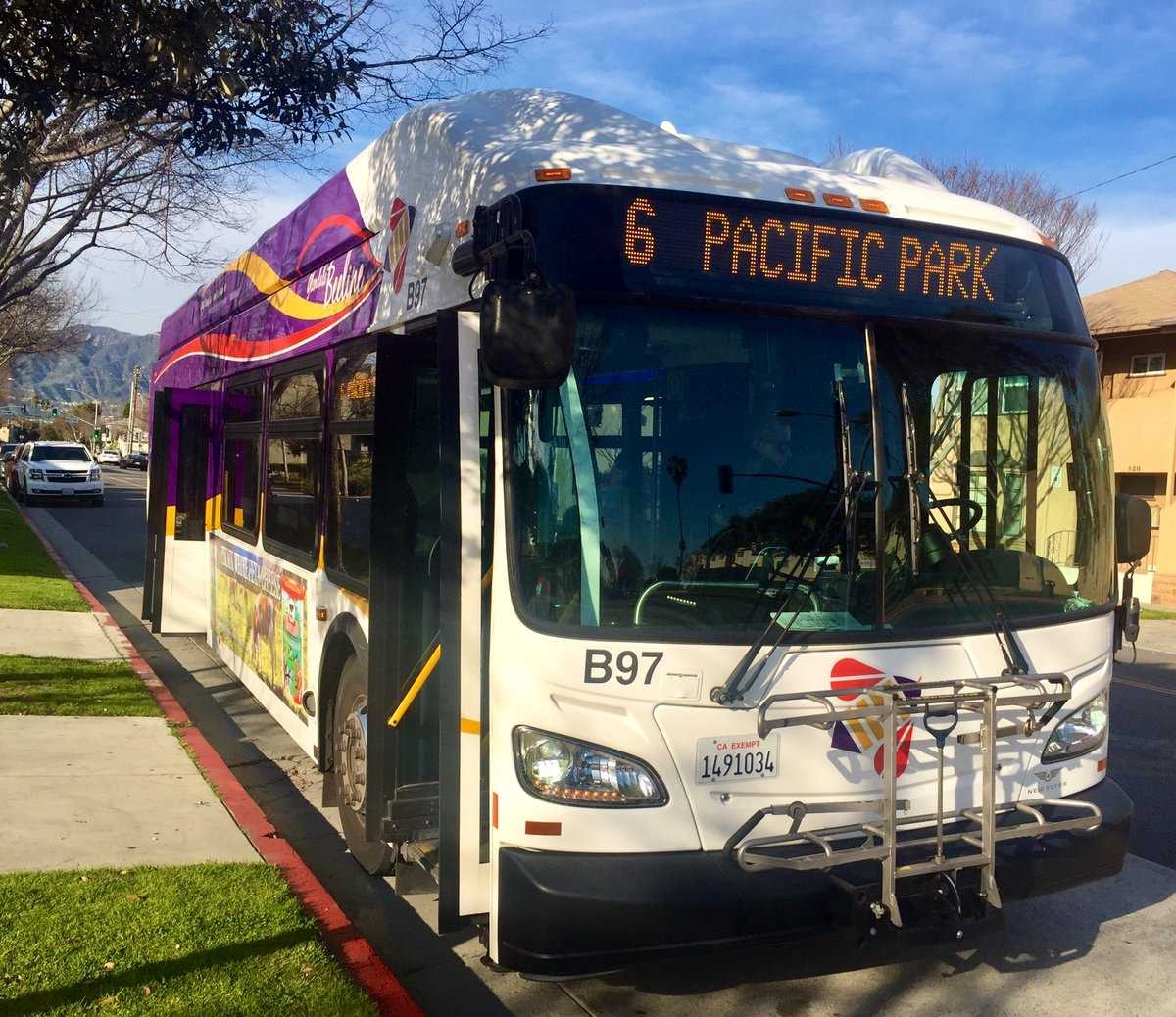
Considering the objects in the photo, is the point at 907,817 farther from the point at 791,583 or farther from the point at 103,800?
the point at 103,800

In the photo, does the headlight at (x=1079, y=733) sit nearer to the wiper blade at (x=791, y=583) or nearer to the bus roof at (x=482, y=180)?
the wiper blade at (x=791, y=583)

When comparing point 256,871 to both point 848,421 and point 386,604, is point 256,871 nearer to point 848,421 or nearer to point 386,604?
point 386,604

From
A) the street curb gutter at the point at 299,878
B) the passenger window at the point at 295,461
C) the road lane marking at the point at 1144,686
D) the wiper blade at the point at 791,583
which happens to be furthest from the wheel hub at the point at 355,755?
the road lane marking at the point at 1144,686

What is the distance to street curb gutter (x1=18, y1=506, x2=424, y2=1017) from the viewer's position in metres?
4.17

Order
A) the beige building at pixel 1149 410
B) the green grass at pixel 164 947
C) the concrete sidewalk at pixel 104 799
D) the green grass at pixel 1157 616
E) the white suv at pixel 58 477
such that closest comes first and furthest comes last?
1. the green grass at pixel 164 947
2. the concrete sidewalk at pixel 104 799
3. the green grass at pixel 1157 616
4. the beige building at pixel 1149 410
5. the white suv at pixel 58 477

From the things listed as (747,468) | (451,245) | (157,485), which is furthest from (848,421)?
(157,485)

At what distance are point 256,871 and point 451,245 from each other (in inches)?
111

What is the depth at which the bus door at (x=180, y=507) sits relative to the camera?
9.30m

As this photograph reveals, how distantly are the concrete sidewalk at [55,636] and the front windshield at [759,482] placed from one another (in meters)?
7.75

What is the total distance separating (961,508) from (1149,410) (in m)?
23.2

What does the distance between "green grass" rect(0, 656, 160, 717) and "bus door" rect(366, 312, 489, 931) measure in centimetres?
427

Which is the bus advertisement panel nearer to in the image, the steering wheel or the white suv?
the steering wheel

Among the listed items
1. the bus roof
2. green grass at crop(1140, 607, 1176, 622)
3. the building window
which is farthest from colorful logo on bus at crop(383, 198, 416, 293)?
the building window

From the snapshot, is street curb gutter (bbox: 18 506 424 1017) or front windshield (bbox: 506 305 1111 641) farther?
street curb gutter (bbox: 18 506 424 1017)
